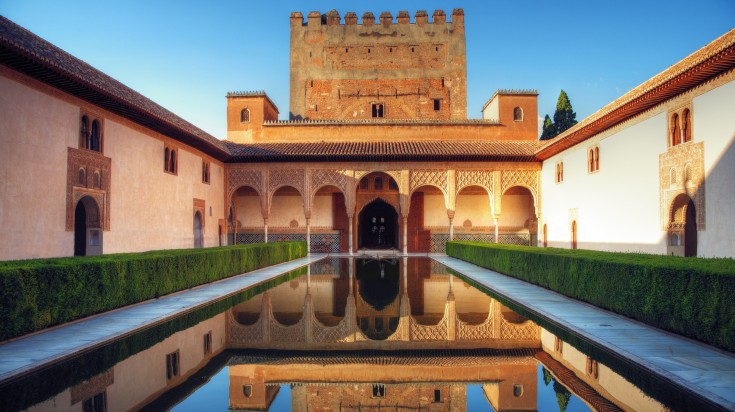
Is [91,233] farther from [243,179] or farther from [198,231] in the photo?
[243,179]

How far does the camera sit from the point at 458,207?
23.8m

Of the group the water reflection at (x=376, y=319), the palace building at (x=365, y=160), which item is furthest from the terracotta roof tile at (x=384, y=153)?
the water reflection at (x=376, y=319)

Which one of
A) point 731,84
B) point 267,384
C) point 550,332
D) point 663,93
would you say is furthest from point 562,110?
point 267,384

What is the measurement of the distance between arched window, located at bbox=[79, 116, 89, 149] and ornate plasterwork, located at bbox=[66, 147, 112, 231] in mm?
135

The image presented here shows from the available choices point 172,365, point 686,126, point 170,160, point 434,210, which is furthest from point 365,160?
point 172,365

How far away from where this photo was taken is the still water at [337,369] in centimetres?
386

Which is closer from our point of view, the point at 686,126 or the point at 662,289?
the point at 662,289

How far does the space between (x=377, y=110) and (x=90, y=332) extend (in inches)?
998

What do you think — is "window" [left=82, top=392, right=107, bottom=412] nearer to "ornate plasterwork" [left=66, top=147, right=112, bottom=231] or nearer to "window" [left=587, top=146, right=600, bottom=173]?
A: "ornate plasterwork" [left=66, top=147, right=112, bottom=231]

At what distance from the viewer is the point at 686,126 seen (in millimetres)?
11344

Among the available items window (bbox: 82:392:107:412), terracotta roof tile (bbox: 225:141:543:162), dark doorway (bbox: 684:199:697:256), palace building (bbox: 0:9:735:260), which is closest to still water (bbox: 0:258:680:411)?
window (bbox: 82:392:107:412)

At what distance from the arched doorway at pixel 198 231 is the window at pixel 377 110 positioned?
14.2 metres

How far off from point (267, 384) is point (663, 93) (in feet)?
36.9

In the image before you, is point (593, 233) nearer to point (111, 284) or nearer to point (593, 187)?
point (593, 187)
